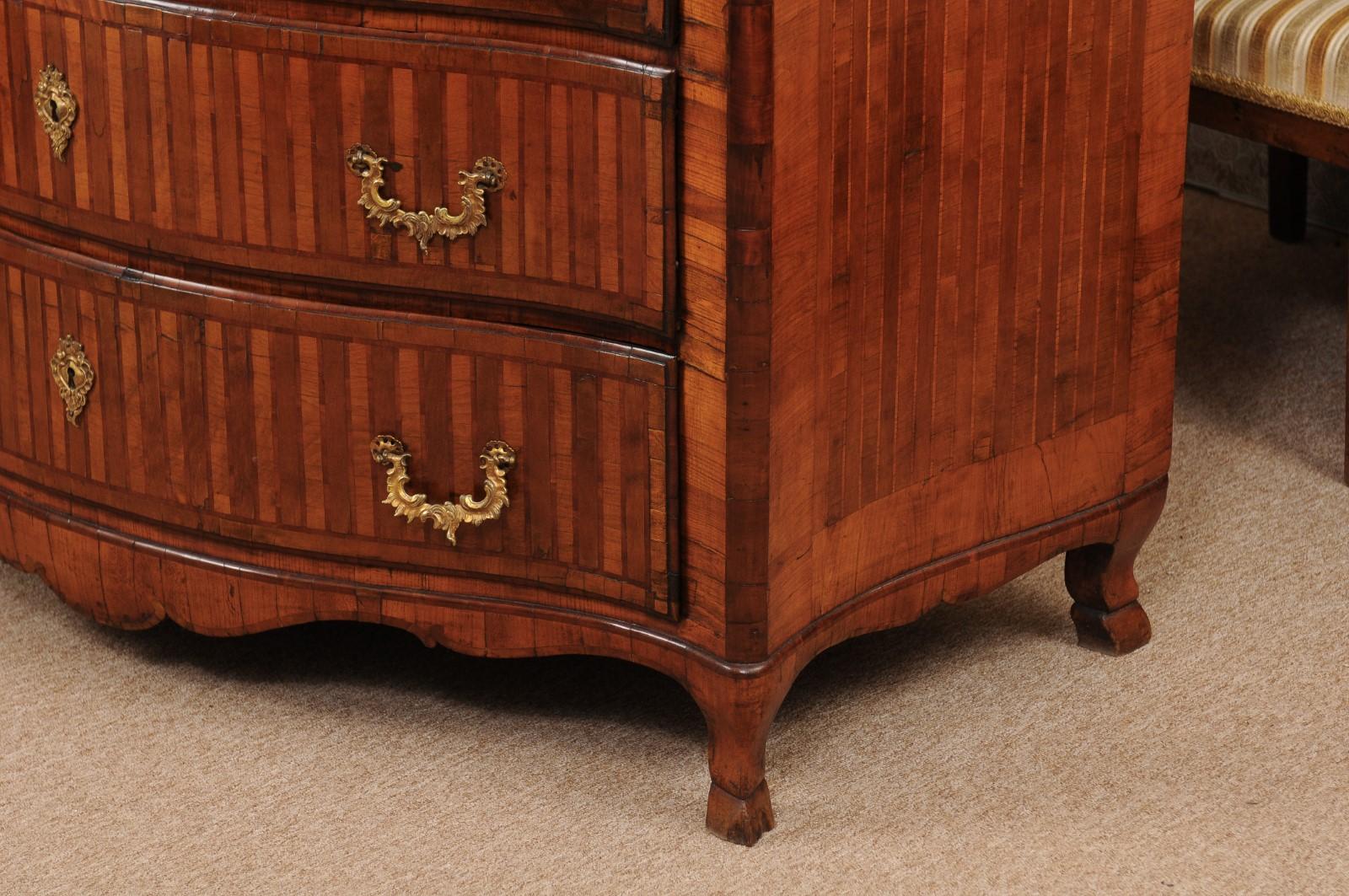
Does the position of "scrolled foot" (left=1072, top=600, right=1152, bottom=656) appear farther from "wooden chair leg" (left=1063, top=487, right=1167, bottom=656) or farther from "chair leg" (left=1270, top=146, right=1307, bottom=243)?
"chair leg" (left=1270, top=146, right=1307, bottom=243)

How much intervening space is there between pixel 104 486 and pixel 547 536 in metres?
0.40

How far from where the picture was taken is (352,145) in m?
1.53

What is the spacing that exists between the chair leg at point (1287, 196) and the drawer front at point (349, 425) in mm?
1491

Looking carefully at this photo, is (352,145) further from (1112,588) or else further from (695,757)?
(1112,588)

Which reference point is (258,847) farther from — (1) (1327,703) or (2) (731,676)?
(1) (1327,703)

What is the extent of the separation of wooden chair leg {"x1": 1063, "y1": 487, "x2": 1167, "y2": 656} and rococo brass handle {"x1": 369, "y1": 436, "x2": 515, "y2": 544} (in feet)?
1.81

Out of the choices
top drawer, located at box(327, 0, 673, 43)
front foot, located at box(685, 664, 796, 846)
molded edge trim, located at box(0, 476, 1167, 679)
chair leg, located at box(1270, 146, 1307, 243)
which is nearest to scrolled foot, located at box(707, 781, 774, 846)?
front foot, located at box(685, 664, 796, 846)

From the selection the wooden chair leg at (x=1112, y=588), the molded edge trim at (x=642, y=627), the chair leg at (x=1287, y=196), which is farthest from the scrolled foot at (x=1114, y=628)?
the chair leg at (x=1287, y=196)

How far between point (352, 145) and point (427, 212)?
0.07 meters

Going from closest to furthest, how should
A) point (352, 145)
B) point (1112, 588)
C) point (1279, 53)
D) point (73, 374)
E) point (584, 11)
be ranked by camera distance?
point (584, 11) < point (352, 145) < point (73, 374) < point (1112, 588) < point (1279, 53)

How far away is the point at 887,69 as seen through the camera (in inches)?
59.1

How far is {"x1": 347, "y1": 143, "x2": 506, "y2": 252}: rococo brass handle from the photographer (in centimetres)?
151

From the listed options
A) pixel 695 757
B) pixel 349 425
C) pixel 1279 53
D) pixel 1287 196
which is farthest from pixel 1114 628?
pixel 1287 196

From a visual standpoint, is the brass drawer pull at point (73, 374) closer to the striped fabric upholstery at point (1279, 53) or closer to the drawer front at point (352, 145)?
the drawer front at point (352, 145)
